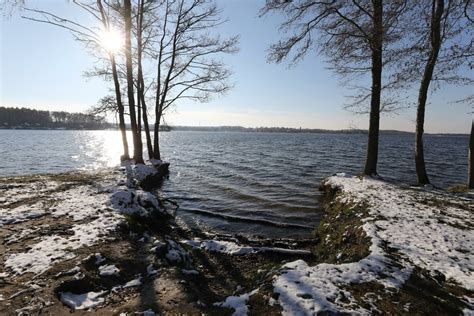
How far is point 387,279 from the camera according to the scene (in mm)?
4324

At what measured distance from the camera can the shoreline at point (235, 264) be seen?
3.91 metres

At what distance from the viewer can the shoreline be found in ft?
12.8

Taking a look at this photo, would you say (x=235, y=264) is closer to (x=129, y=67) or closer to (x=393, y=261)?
(x=393, y=261)

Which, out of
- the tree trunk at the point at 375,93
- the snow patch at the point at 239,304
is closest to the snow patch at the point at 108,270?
the snow patch at the point at 239,304

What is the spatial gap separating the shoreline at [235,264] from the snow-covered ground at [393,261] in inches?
0.8

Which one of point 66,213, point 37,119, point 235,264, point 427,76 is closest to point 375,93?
point 427,76

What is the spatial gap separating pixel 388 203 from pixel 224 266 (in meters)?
5.14

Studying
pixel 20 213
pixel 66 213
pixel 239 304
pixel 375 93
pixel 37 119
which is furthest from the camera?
pixel 37 119

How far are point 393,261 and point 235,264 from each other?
317cm

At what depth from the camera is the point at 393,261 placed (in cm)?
486

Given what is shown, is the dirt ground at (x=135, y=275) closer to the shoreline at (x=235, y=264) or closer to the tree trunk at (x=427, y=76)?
the shoreline at (x=235, y=264)

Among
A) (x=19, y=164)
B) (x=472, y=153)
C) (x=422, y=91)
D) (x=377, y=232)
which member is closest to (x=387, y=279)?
(x=377, y=232)

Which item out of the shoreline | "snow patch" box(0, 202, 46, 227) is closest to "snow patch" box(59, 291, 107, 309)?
the shoreline

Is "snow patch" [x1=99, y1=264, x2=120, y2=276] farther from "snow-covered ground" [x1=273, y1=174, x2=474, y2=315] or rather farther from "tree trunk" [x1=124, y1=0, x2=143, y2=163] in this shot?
"tree trunk" [x1=124, y1=0, x2=143, y2=163]
